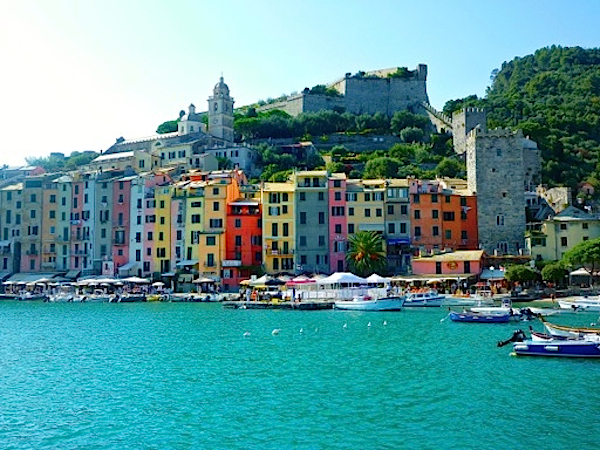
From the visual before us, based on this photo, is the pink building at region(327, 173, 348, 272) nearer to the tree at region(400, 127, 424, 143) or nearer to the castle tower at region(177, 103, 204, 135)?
the tree at region(400, 127, 424, 143)

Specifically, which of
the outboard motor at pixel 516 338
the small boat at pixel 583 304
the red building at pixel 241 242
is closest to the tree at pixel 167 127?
the red building at pixel 241 242

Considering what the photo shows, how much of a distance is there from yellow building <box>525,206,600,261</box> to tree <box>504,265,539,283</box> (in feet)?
15.4

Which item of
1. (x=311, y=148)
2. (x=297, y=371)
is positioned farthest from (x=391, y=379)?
(x=311, y=148)

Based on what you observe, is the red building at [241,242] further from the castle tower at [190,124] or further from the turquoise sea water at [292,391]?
the castle tower at [190,124]

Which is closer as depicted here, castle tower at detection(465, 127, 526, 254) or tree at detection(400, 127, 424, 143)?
castle tower at detection(465, 127, 526, 254)

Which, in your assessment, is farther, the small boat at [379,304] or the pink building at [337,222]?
the pink building at [337,222]

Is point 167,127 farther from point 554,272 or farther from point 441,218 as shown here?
point 554,272

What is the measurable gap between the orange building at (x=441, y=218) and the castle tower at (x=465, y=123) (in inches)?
973

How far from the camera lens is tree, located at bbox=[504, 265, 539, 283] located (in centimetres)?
4771

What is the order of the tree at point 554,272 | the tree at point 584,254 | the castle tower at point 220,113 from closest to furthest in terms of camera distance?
the tree at point 584,254 < the tree at point 554,272 < the castle tower at point 220,113

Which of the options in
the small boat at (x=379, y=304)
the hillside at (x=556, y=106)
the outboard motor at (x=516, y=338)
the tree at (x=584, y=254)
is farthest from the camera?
the hillside at (x=556, y=106)

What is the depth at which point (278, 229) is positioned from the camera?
55.9 meters

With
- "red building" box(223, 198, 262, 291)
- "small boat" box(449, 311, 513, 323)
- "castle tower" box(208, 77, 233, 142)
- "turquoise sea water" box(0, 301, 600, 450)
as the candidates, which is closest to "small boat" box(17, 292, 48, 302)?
"red building" box(223, 198, 262, 291)

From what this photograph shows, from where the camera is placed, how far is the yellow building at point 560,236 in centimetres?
5209
